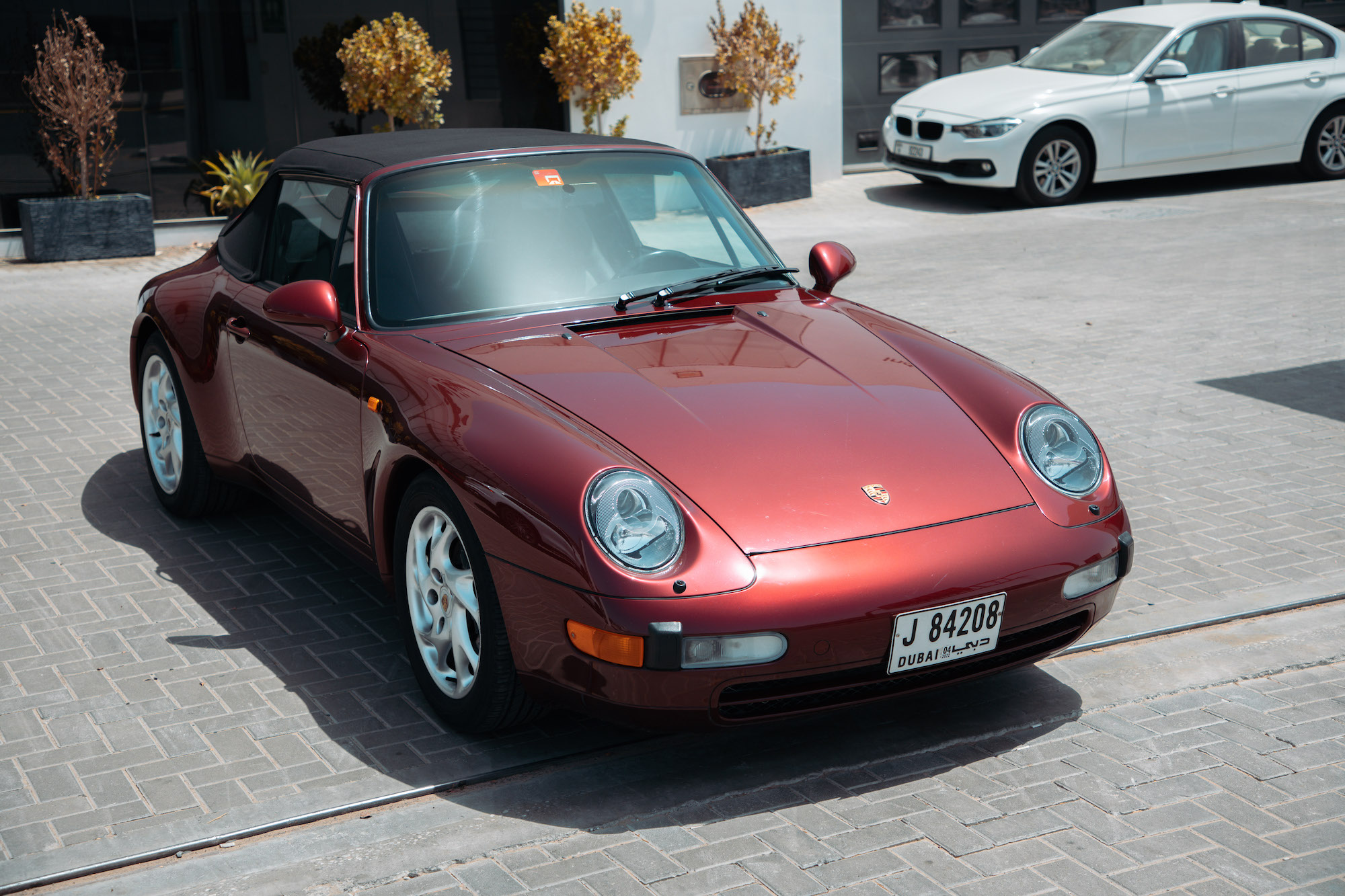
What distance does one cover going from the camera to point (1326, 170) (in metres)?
15.3

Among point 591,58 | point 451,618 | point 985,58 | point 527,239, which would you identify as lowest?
point 451,618

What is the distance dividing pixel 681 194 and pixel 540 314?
908 millimetres

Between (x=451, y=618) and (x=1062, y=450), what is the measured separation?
1759 millimetres

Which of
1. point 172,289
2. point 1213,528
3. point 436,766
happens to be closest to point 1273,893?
point 436,766

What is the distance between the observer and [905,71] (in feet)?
55.3

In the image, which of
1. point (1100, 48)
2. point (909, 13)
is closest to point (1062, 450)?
point (1100, 48)

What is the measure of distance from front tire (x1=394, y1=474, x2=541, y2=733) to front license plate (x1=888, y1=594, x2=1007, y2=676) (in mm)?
985

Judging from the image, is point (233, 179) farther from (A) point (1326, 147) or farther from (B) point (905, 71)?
(A) point (1326, 147)

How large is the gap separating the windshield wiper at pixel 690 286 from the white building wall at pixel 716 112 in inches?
404

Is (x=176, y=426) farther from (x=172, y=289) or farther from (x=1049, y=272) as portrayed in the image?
(x=1049, y=272)

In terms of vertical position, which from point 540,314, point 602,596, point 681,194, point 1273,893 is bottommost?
point 1273,893

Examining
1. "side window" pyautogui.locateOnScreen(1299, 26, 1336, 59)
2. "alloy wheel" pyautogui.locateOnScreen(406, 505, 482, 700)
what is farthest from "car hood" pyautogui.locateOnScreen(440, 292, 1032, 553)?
"side window" pyautogui.locateOnScreen(1299, 26, 1336, 59)

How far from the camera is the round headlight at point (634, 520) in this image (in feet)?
10.8

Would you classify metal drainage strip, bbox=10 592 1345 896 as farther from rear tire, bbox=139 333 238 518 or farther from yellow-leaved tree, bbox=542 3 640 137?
yellow-leaved tree, bbox=542 3 640 137
